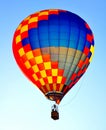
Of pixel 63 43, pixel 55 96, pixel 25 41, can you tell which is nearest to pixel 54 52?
pixel 63 43

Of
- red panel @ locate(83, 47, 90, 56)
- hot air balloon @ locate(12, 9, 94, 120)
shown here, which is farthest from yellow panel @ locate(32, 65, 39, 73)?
red panel @ locate(83, 47, 90, 56)

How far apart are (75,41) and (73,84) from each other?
8.38ft

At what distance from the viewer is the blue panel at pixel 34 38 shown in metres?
27.9

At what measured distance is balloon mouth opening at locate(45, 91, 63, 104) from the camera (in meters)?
27.0

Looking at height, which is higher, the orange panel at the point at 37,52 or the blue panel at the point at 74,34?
the blue panel at the point at 74,34

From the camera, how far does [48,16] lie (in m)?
28.9

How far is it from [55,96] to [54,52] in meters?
2.61

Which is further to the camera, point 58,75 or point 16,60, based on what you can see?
point 16,60

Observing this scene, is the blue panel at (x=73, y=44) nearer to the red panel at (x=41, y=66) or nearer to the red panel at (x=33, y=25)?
the red panel at (x=41, y=66)

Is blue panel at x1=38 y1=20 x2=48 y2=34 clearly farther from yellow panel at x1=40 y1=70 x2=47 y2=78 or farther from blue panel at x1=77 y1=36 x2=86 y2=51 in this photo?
yellow panel at x1=40 y1=70 x2=47 y2=78

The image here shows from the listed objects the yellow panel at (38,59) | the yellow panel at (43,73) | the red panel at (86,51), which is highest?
the red panel at (86,51)

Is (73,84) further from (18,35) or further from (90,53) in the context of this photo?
(18,35)

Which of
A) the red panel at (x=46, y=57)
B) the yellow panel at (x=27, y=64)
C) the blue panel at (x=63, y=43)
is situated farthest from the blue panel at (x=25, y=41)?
the blue panel at (x=63, y=43)

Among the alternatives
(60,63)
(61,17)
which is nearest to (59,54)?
(60,63)
